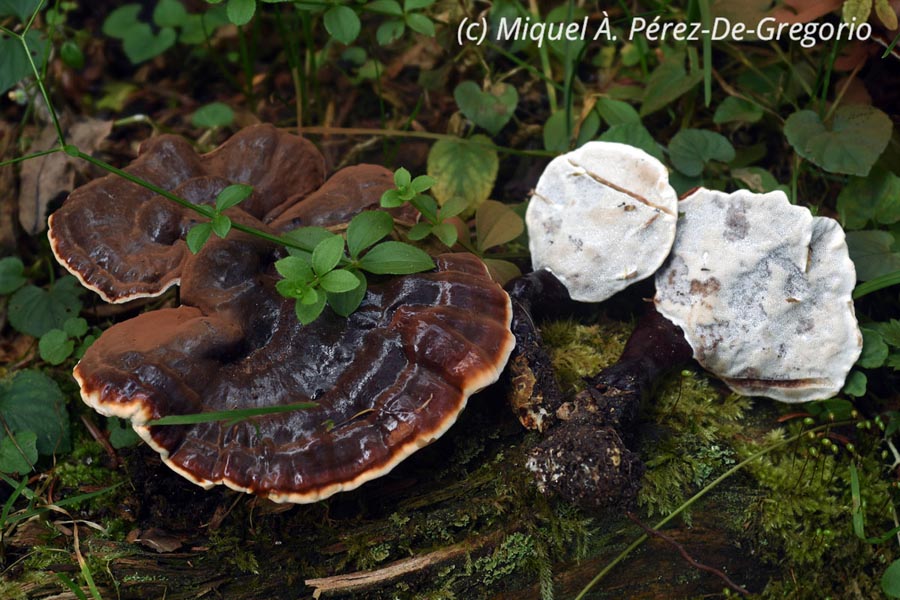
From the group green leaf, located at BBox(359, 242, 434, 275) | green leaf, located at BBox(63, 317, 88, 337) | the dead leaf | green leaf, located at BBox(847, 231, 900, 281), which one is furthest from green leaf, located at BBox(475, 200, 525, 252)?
the dead leaf

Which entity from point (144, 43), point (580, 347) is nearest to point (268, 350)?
point (580, 347)

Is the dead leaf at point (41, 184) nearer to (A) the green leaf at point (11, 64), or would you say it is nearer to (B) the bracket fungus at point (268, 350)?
(A) the green leaf at point (11, 64)

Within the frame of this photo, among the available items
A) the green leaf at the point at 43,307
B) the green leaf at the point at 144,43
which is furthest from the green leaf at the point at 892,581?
the green leaf at the point at 144,43

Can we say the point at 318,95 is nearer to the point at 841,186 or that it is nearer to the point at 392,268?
the point at 392,268

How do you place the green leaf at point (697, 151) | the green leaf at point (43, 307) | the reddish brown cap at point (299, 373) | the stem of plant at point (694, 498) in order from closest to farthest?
the reddish brown cap at point (299, 373) < the stem of plant at point (694, 498) < the green leaf at point (697, 151) < the green leaf at point (43, 307)

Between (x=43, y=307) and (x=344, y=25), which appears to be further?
(x=43, y=307)

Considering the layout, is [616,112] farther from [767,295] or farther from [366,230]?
[366,230]
